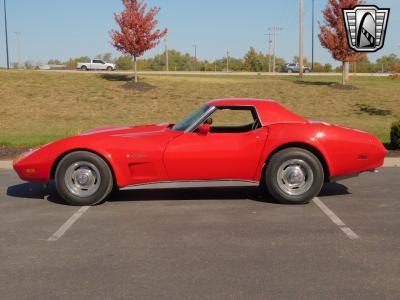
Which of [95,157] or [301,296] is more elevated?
[95,157]

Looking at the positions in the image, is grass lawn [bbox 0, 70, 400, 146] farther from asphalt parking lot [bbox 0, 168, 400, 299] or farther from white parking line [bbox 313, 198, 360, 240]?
asphalt parking lot [bbox 0, 168, 400, 299]

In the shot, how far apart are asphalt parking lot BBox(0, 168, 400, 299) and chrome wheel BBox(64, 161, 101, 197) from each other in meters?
0.25

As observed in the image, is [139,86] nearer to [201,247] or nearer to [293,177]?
[293,177]

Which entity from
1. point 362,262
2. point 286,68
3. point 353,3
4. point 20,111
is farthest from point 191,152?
point 286,68

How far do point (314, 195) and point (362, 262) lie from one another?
2.27 m

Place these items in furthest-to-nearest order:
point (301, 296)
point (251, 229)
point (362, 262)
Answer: point (251, 229), point (362, 262), point (301, 296)

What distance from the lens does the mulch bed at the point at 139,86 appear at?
2684 centimetres

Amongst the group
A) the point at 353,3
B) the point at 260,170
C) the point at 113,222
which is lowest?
the point at 113,222

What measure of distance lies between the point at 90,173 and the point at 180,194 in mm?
1451

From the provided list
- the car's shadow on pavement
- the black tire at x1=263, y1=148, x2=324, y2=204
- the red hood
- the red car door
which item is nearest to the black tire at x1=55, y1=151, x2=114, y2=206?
the car's shadow on pavement

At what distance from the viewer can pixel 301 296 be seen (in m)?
3.69

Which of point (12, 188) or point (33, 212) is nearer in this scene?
point (33, 212)

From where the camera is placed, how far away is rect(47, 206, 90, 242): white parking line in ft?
17.3

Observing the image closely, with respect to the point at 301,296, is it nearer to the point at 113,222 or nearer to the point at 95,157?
the point at 113,222
